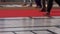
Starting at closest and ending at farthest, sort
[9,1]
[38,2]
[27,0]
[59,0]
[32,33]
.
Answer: [32,33] → [59,0] → [38,2] → [27,0] → [9,1]

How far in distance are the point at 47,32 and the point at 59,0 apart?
223 centimetres

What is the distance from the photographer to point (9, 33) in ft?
6.23

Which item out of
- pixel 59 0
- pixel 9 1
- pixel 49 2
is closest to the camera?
pixel 49 2

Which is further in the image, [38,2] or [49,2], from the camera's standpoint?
[38,2]

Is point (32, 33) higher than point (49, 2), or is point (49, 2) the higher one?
point (49, 2)

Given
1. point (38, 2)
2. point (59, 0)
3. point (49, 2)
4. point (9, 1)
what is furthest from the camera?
point (9, 1)

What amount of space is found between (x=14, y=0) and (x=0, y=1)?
0.66 meters

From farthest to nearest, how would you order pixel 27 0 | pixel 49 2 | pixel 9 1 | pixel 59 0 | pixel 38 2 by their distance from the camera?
pixel 9 1, pixel 27 0, pixel 38 2, pixel 59 0, pixel 49 2

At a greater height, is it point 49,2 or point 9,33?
point 49,2

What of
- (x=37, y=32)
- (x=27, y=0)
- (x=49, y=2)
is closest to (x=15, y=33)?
(x=37, y=32)

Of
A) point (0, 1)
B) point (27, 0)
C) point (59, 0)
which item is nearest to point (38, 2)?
point (59, 0)

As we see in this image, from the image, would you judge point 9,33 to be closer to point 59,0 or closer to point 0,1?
point 59,0

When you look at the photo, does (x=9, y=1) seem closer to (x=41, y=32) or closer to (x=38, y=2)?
(x=38, y=2)

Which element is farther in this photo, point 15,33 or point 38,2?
point 38,2
